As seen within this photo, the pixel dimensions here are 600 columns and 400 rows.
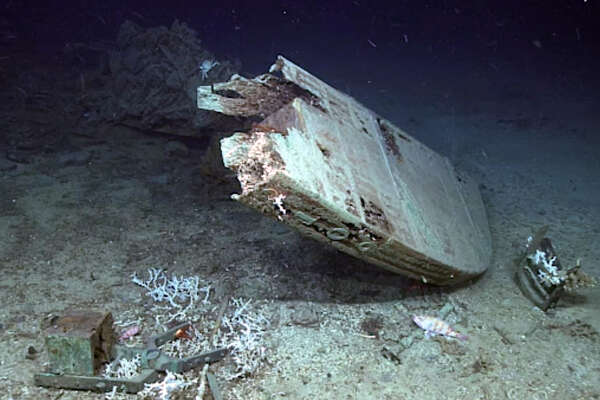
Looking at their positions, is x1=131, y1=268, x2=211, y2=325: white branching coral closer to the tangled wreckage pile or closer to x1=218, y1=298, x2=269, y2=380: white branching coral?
x1=218, y1=298, x2=269, y2=380: white branching coral

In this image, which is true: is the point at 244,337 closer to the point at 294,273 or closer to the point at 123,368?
the point at 123,368

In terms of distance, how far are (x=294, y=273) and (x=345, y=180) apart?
1076 mm

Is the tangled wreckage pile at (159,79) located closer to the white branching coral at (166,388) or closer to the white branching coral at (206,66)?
the white branching coral at (206,66)

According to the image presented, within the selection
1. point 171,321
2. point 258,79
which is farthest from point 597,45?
point 171,321

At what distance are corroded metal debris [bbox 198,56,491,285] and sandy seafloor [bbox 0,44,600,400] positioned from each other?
0.46 metres

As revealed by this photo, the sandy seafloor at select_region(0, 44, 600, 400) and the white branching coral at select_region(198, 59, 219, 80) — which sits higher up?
the white branching coral at select_region(198, 59, 219, 80)

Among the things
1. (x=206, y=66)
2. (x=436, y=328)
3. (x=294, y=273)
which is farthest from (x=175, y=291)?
(x=206, y=66)

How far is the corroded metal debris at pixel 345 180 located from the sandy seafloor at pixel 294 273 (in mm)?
457

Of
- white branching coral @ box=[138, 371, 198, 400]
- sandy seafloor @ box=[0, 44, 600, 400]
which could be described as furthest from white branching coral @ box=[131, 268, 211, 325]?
white branching coral @ box=[138, 371, 198, 400]

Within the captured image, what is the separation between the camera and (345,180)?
8.68 ft

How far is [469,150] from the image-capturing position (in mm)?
6352

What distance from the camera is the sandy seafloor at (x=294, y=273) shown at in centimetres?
251

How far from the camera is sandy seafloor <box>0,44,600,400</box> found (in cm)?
251

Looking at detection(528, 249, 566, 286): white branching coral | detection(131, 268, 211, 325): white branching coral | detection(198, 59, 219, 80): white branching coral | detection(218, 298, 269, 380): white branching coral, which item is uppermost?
detection(198, 59, 219, 80): white branching coral
